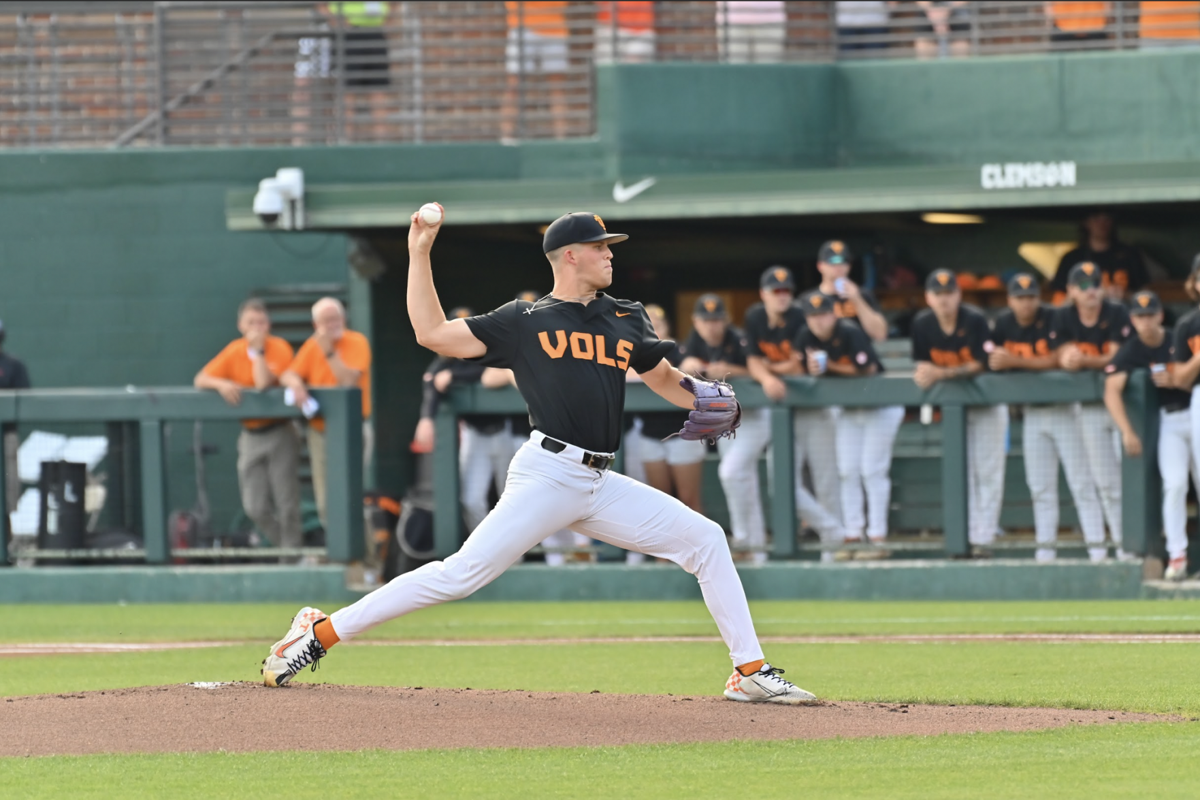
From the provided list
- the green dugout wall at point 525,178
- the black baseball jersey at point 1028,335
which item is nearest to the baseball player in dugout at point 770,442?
the black baseball jersey at point 1028,335

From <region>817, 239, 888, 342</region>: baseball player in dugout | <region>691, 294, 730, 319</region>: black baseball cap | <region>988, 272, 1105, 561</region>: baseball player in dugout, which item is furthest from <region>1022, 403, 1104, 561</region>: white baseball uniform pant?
<region>691, 294, 730, 319</region>: black baseball cap

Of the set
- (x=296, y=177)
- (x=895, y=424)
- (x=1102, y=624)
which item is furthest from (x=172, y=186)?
(x=1102, y=624)

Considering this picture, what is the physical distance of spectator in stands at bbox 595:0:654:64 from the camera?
52.3ft

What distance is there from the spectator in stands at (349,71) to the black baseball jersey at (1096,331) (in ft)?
23.4

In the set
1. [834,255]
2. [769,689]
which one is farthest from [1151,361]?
[769,689]

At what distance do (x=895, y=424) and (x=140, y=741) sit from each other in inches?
275

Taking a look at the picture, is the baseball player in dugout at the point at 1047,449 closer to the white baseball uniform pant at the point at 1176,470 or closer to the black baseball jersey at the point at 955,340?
the black baseball jersey at the point at 955,340

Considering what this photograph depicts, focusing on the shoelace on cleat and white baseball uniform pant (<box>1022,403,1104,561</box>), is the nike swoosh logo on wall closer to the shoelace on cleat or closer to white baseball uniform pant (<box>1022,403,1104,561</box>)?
white baseball uniform pant (<box>1022,403,1104,561</box>)

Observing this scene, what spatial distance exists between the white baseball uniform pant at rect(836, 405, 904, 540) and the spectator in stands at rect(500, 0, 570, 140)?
5611 millimetres

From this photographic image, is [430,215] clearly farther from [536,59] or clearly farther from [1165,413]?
[536,59]

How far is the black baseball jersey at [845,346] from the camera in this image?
11.9m

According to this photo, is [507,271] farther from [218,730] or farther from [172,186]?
[218,730]

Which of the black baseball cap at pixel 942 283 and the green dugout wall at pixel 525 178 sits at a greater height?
the green dugout wall at pixel 525 178

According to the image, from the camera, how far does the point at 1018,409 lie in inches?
459
